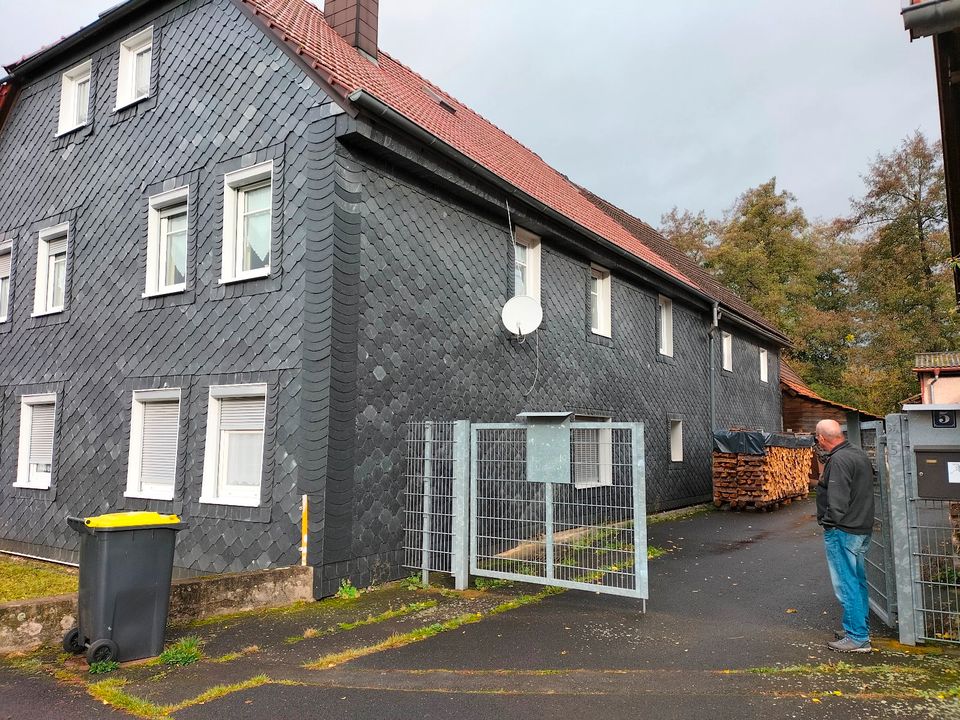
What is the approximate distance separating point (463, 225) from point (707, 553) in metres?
6.16

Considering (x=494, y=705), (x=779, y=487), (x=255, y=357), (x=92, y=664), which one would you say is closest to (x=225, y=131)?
(x=255, y=357)

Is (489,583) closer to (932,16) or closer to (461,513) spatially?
(461,513)

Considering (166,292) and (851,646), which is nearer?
(851,646)

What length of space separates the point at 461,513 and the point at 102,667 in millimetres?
3978

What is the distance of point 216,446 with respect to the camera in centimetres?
938

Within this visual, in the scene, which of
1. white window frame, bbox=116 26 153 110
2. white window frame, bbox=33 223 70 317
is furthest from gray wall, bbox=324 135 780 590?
white window frame, bbox=33 223 70 317

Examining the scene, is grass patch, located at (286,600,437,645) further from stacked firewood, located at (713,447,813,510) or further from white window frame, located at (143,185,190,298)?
stacked firewood, located at (713,447,813,510)

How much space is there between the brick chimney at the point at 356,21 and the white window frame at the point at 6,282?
685 cm

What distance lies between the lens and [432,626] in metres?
6.90

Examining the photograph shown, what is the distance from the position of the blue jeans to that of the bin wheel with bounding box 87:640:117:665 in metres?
5.61

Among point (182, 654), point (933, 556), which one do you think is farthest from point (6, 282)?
point (933, 556)

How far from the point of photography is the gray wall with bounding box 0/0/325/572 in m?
8.84

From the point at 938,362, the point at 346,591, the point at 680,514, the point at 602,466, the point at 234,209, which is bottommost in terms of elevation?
the point at 346,591

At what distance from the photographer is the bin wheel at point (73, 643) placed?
581cm
